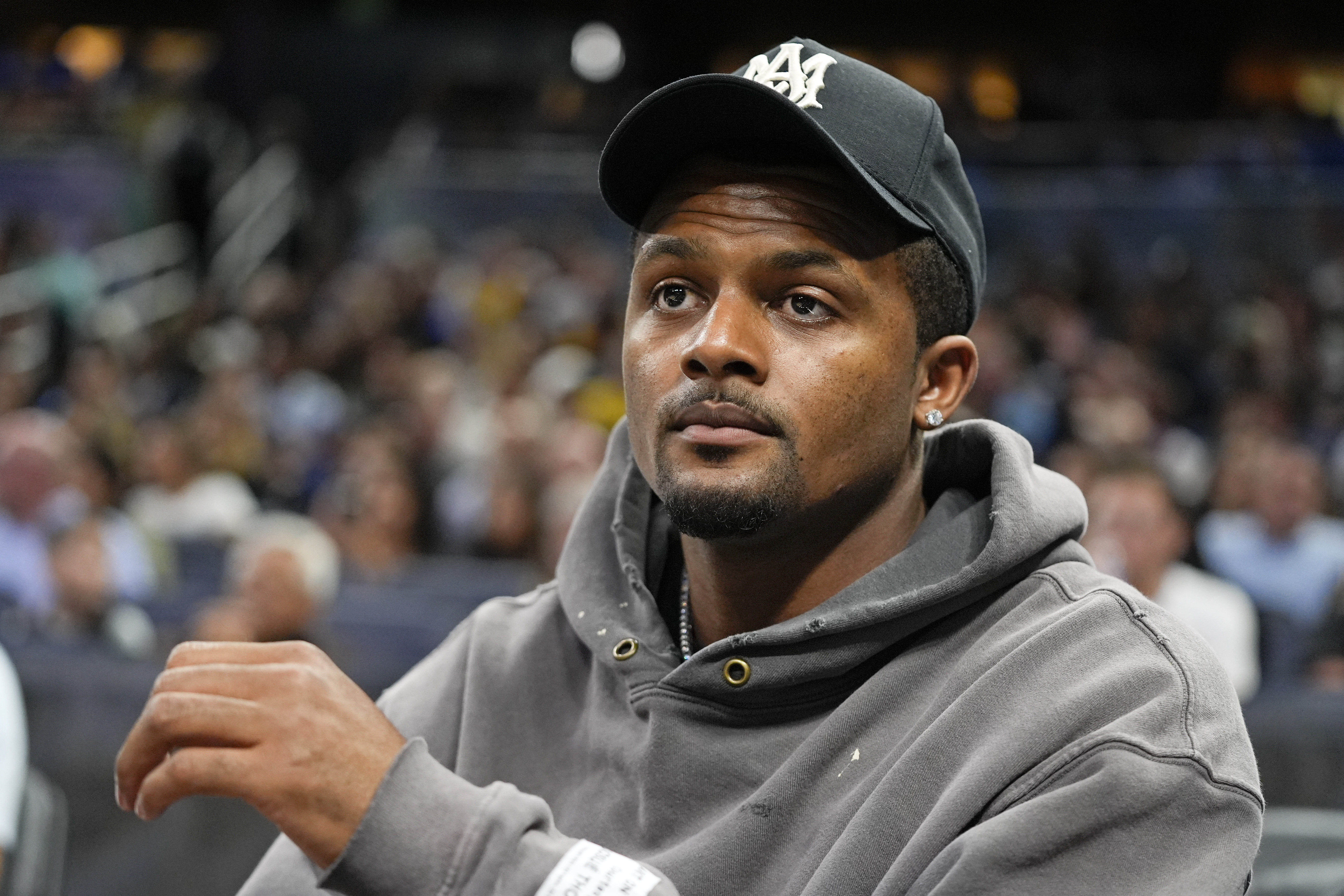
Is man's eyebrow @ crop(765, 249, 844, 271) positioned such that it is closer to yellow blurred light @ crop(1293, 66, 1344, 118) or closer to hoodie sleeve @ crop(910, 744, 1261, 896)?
hoodie sleeve @ crop(910, 744, 1261, 896)

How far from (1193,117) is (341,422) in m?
9.25

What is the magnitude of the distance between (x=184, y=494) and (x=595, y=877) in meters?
6.21

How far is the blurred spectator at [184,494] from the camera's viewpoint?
6.68 metres

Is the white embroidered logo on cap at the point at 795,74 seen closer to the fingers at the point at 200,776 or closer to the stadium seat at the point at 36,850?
the fingers at the point at 200,776

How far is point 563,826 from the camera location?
1.42 meters

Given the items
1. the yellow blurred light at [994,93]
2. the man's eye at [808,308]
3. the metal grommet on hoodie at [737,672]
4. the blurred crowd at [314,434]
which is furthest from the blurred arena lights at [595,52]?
the metal grommet on hoodie at [737,672]

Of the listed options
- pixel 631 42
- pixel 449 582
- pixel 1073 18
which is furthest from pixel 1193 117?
pixel 449 582

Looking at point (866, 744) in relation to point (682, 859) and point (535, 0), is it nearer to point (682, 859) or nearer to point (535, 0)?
point (682, 859)

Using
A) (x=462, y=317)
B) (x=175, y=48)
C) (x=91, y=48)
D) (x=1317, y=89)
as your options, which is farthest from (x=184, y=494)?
(x=91, y=48)

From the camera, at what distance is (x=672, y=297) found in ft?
4.72

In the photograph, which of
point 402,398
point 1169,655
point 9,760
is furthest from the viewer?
point 402,398

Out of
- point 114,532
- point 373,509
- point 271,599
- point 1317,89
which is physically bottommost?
point 1317,89

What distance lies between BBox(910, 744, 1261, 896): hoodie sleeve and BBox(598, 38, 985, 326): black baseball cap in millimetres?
556

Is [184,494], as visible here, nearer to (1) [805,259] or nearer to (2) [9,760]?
(2) [9,760]
